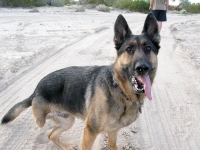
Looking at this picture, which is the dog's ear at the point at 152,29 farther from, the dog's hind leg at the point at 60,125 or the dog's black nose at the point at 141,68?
the dog's hind leg at the point at 60,125

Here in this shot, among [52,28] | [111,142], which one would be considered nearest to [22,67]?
[111,142]

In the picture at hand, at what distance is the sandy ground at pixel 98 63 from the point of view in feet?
14.2

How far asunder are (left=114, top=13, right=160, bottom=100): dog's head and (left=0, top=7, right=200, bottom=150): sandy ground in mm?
1293

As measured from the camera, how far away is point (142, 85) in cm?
343

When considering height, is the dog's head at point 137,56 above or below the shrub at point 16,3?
below

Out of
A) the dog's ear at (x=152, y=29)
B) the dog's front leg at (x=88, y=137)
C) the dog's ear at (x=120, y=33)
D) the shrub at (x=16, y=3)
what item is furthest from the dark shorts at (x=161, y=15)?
the shrub at (x=16, y=3)

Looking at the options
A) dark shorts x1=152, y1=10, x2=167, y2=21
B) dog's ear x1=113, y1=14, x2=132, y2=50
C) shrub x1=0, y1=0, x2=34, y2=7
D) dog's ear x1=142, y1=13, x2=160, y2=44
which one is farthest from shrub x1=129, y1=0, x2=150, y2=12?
dog's ear x1=113, y1=14, x2=132, y2=50

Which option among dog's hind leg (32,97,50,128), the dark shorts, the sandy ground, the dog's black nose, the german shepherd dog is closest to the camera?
the dog's black nose

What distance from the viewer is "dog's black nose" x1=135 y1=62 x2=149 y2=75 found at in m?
3.24

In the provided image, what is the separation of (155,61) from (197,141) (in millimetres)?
1703

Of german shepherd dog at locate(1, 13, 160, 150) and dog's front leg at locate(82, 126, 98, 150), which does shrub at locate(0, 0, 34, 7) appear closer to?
german shepherd dog at locate(1, 13, 160, 150)

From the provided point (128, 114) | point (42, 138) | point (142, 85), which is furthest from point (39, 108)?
point (142, 85)

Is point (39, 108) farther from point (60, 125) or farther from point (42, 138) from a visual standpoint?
point (42, 138)

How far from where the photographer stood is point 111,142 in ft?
13.4
